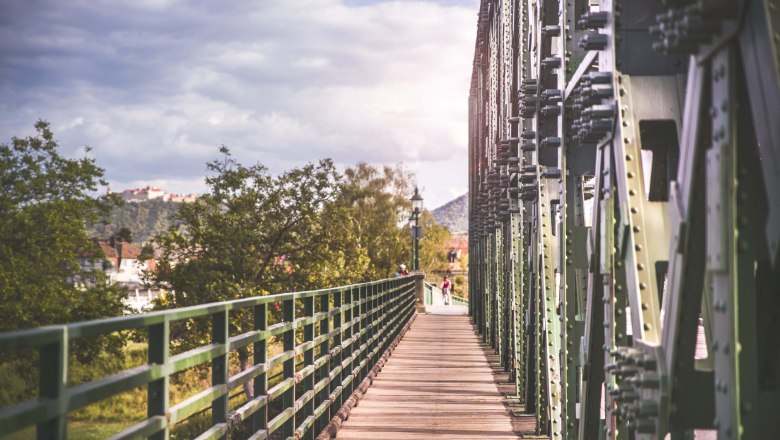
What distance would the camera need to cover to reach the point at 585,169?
716 cm

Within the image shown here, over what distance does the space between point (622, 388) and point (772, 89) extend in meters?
2.03

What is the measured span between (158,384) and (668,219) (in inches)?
97.4

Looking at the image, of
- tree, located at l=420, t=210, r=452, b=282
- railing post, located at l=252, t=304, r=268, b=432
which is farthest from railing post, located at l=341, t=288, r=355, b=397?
tree, located at l=420, t=210, r=452, b=282

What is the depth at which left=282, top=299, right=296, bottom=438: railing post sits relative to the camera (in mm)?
7262

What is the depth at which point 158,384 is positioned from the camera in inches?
159

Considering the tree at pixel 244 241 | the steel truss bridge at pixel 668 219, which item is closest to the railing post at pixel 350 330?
the steel truss bridge at pixel 668 219

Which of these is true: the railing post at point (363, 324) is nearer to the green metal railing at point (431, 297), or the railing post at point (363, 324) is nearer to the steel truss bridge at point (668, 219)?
the steel truss bridge at point (668, 219)

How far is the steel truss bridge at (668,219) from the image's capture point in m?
2.99

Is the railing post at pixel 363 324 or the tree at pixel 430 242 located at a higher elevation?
the tree at pixel 430 242

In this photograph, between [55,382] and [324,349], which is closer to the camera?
[55,382]

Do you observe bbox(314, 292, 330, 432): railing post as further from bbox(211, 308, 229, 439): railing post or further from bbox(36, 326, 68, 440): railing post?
bbox(36, 326, 68, 440): railing post

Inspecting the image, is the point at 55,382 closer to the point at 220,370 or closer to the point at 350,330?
the point at 220,370

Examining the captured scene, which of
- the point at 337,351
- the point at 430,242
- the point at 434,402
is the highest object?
the point at 430,242

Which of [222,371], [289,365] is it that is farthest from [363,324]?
[222,371]
